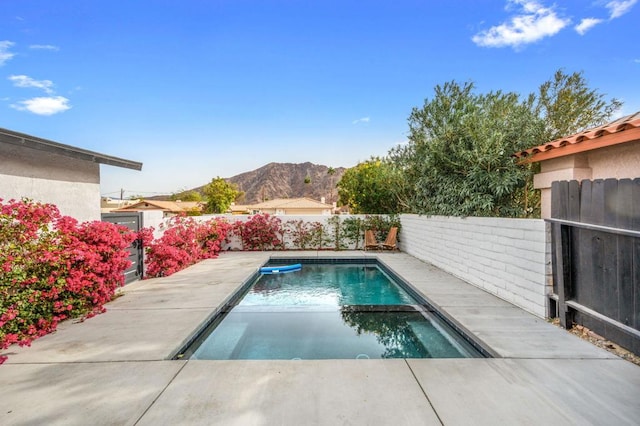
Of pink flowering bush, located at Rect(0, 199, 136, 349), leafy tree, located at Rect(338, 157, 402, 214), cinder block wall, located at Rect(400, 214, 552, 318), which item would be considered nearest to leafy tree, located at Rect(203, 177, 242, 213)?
leafy tree, located at Rect(338, 157, 402, 214)

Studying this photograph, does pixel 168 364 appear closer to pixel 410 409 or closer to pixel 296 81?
pixel 410 409

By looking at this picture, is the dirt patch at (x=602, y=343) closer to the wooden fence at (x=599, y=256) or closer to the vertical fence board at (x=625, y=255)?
the wooden fence at (x=599, y=256)

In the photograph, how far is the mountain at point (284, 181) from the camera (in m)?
74.0

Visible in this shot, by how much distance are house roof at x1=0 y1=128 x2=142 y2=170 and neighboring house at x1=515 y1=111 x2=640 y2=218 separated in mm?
6958

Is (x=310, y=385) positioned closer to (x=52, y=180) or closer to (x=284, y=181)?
(x=52, y=180)

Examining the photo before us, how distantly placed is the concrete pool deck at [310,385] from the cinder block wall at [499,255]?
2.28ft

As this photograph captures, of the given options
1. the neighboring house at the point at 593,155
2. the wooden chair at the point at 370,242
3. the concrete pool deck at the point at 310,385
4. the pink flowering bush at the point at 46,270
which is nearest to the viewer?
the concrete pool deck at the point at 310,385

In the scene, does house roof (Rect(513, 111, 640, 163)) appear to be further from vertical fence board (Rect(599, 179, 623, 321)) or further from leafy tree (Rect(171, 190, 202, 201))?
leafy tree (Rect(171, 190, 202, 201))

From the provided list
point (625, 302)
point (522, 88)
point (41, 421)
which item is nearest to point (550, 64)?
point (522, 88)

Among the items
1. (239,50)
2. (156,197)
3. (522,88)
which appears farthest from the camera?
(156,197)

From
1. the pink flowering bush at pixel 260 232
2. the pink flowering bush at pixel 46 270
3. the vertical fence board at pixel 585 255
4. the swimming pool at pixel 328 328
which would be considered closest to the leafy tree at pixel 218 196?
the pink flowering bush at pixel 260 232

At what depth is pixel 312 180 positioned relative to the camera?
77.8 m

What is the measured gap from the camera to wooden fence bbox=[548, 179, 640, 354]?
9.56 ft

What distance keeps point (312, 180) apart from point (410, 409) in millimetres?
76182
